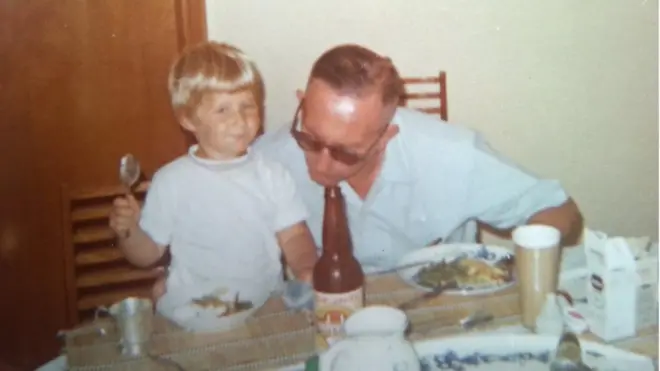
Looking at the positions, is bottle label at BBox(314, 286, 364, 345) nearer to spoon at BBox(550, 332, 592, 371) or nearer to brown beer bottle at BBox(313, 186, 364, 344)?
brown beer bottle at BBox(313, 186, 364, 344)

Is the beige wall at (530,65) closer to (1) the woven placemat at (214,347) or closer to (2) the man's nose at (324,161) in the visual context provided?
Result: (2) the man's nose at (324,161)

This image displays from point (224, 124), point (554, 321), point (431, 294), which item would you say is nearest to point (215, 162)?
point (224, 124)

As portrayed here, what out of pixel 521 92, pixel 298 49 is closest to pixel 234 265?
pixel 298 49

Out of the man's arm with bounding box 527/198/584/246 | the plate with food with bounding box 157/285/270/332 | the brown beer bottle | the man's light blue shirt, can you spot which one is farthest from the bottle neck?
the man's arm with bounding box 527/198/584/246

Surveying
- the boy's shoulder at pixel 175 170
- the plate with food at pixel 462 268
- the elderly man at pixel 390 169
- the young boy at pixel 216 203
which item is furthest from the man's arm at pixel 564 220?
the boy's shoulder at pixel 175 170

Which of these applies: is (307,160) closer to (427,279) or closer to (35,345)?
(427,279)

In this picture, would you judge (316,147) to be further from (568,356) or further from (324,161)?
(568,356)
